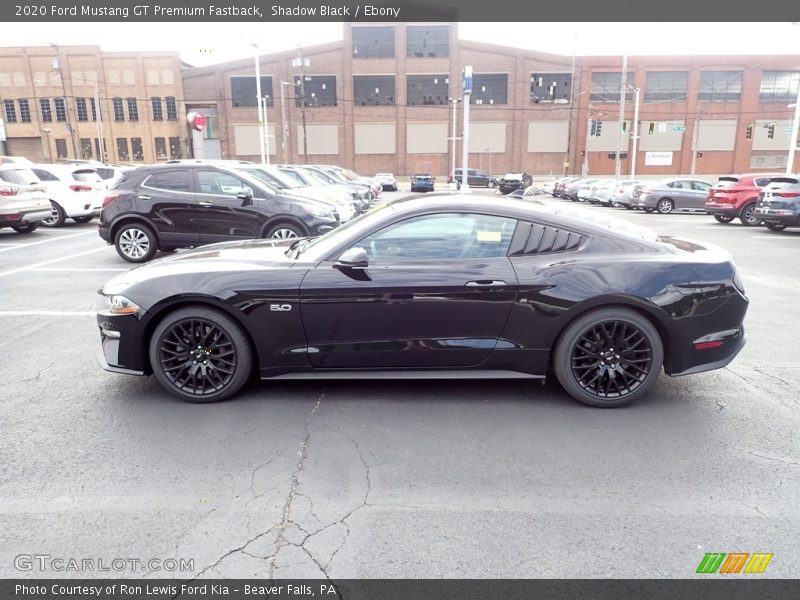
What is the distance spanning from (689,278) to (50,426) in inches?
182

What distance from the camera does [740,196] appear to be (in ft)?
57.0

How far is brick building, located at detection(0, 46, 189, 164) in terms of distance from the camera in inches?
2340

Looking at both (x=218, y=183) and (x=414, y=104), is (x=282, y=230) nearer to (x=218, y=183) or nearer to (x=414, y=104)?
(x=218, y=183)

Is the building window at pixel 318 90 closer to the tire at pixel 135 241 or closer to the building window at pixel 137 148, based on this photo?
the building window at pixel 137 148

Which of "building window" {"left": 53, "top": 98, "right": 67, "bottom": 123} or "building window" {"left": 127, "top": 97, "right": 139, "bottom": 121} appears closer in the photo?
"building window" {"left": 127, "top": 97, "right": 139, "bottom": 121}

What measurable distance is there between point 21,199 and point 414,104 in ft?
163

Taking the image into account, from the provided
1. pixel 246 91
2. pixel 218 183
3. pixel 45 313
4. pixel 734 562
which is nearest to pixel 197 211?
pixel 218 183

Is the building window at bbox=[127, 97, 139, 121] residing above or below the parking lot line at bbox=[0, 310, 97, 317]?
above

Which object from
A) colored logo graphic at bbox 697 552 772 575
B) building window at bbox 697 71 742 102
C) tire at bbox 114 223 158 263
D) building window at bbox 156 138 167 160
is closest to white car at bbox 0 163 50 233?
tire at bbox 114 223 158 263

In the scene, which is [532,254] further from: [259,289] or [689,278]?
[259,289]

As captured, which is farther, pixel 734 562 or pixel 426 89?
pixel 426 89

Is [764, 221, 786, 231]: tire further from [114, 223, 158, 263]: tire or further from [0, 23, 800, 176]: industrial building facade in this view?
[0, 23, 800, 176]: industrial building facade

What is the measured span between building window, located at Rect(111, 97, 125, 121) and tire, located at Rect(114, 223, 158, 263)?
5876cm

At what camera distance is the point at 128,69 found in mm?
59500
